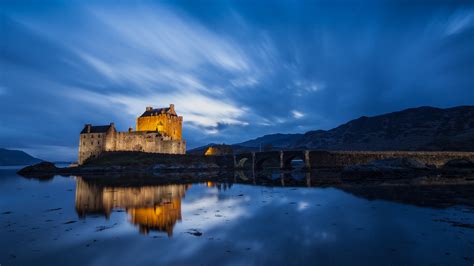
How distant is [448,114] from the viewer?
191875 mm

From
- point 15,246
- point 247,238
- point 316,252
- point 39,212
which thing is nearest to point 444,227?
point 316,252

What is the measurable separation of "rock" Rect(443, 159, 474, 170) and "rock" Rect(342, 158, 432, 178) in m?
15.8

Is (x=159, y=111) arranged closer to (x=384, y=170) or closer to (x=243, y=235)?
(x=384, y=170)

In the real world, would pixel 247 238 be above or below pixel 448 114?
below

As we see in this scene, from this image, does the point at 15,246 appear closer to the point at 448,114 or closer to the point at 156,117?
the point at 156,117

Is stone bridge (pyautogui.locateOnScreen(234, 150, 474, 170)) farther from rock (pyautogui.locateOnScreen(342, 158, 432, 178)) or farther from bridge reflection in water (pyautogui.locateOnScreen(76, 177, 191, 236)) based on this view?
bridge reflection in water (pyautogui.locateOnScreen(76, 177, 191, 236))

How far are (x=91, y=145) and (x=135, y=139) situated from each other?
40.6ft

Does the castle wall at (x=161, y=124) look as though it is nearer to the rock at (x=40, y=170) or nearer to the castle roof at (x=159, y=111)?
the castle roof at (x=159, y=111)

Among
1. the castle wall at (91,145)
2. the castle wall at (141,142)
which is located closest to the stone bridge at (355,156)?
the castle wall at (141,142)

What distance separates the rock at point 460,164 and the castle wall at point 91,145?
283 ft

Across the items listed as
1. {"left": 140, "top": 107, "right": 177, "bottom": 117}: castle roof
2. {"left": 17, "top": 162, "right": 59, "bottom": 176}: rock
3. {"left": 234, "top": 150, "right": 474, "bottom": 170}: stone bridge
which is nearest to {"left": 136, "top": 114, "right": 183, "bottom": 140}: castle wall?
{"left": 140, "top": 107, "right": 177, "bottom": 117}: castle roof

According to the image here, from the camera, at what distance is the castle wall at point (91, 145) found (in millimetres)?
82000

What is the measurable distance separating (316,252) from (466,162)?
2456 inches

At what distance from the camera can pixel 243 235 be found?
1156cm
